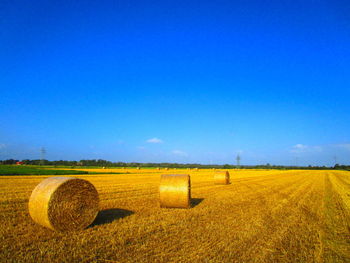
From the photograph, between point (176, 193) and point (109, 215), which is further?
point (176, 193)

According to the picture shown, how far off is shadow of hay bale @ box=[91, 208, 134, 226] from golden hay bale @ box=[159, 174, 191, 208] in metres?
1.86

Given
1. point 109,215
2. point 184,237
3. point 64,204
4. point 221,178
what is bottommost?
point 184,237

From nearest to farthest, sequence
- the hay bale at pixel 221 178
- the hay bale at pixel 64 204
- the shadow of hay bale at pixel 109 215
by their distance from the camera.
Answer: the hay bale at pixel 64 204 → the shadow of hay bale at pixel 109 215 → the hay bale at pixel 221 178

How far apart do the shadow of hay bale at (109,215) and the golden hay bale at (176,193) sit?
1.86 meters

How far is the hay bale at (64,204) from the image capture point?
22.5ft

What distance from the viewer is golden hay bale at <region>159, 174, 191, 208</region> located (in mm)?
10633

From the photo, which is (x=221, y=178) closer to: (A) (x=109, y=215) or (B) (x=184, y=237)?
(A) (x=109, y=215)

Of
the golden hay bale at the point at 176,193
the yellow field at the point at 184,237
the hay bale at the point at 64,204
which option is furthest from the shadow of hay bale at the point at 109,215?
the golden hay bale at the point at 176,193

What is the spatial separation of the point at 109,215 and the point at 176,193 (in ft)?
9.74

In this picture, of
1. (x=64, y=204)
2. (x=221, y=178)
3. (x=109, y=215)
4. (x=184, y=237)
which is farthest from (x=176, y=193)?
(x=221, y=178)

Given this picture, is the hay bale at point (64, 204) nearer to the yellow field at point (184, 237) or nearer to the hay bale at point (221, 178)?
the yellow field at point (184, 237)

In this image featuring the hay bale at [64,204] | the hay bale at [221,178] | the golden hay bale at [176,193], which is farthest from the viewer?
the hay bale at [221,178]

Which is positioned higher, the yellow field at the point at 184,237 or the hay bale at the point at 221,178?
the hay bale at the point at 221,178

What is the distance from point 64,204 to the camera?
7.10 m
